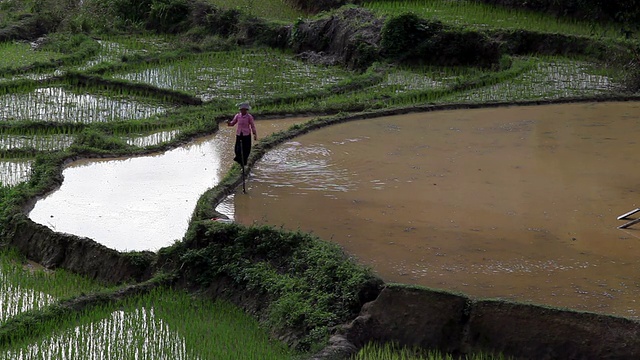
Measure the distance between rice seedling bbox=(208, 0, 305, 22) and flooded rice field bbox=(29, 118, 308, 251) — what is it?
25.2 feet

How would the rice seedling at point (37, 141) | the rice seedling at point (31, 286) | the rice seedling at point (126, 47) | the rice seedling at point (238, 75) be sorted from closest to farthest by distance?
the rice seedling at point (31, 286) → the rice seedling at point (37, 141) → the rice seedling at point (238, 75) → the rice seedling at point (126, 47)

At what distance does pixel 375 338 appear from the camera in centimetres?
607

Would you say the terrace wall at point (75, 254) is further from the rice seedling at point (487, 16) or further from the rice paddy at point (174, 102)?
the rice seedling at point (487, 16)

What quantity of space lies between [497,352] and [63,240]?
3.65 metres

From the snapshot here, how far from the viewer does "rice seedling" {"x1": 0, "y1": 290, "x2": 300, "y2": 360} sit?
19.6 ft

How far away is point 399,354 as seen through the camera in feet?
19.6

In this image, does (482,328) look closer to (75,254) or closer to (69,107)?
(75,254)

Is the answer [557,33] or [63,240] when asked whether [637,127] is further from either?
[63,240]

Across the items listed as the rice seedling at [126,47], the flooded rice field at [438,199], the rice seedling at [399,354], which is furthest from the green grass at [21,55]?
the rice seedling at [399,354]

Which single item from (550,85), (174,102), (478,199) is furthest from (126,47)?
(478,199)

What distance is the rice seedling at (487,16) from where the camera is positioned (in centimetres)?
1527

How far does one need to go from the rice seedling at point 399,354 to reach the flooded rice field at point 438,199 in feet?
1.86

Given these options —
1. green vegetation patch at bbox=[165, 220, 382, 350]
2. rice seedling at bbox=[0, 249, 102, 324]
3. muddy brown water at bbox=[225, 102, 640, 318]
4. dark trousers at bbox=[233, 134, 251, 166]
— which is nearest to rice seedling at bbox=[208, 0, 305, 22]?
muddy brown water at bbox=[225, 102, 640, 318]

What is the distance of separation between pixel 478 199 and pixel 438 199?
344mm
